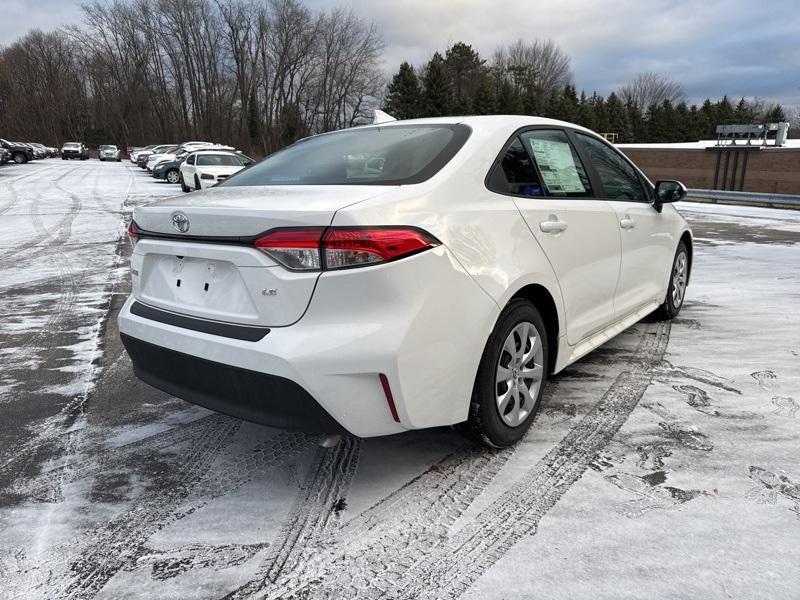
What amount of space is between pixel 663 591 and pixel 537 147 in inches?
88.7

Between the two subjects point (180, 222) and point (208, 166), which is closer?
point (180, 222)

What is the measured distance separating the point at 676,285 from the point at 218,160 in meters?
16.8

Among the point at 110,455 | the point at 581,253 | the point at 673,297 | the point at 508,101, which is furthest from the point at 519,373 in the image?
the point at 508,101

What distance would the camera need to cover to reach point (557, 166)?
3.41m

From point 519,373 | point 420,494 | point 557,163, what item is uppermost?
point 557,163

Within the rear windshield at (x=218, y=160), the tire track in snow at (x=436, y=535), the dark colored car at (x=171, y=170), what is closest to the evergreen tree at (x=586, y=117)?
the dark colored car at (x=171, y=170)

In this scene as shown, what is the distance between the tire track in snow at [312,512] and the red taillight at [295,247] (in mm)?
1035

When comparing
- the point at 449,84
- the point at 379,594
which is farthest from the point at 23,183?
the point at 449,84

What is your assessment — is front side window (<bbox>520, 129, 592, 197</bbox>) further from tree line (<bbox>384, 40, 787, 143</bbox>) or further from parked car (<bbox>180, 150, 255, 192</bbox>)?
tree line (<bbox>384, 40, 787, 143</bbox>)

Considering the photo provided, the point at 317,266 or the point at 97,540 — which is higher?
the point at 317,266

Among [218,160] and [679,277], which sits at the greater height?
[218,160]

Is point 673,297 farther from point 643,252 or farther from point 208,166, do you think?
point 208,166

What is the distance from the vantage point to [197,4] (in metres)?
68.7

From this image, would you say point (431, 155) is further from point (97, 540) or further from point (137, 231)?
point (97, 540)
